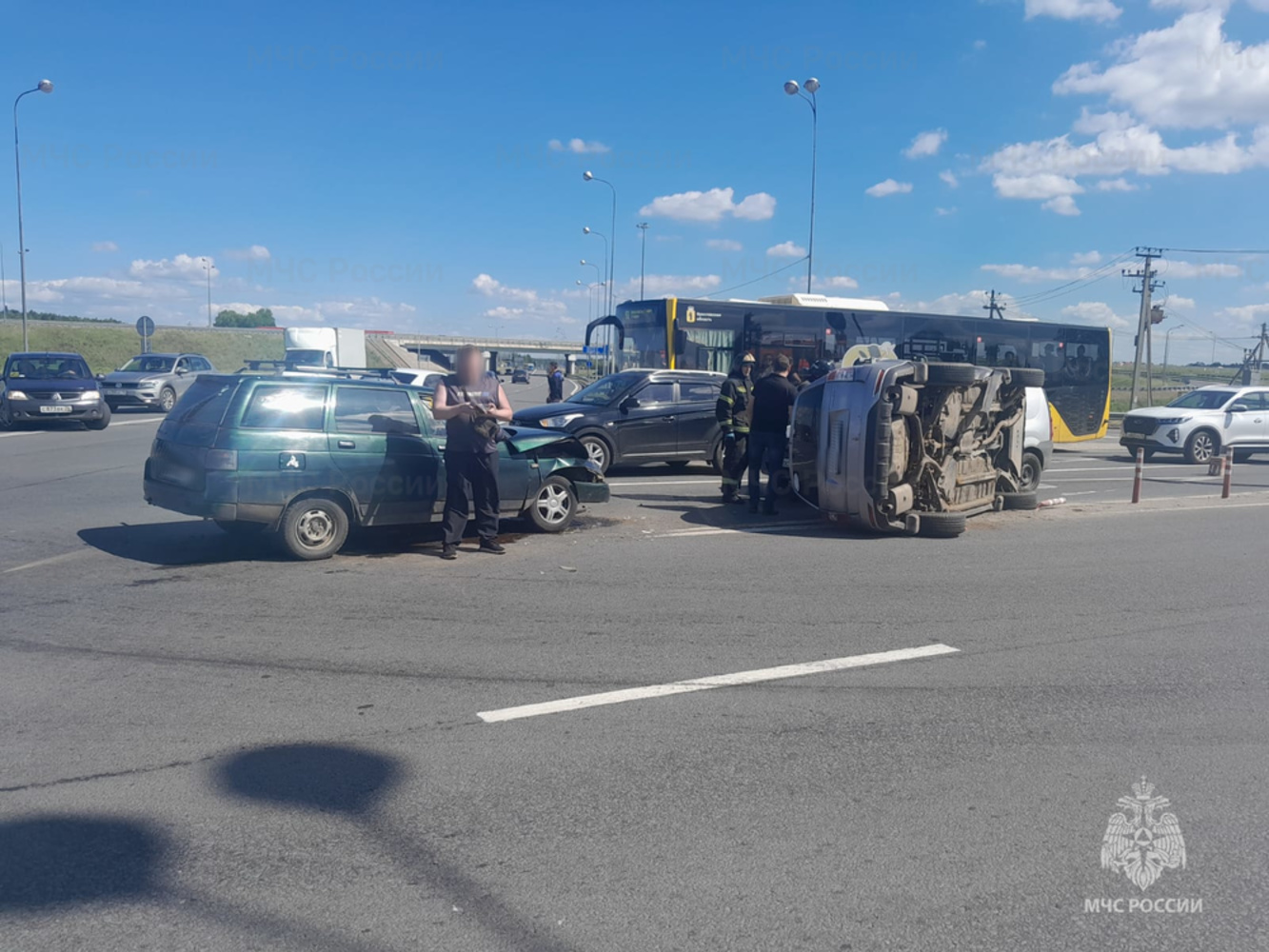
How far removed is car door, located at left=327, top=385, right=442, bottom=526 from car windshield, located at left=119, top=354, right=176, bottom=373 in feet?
77.4

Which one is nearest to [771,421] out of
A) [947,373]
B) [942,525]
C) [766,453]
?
[766,453]

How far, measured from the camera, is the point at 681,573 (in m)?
8.40

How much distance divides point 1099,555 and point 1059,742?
5.68 meters

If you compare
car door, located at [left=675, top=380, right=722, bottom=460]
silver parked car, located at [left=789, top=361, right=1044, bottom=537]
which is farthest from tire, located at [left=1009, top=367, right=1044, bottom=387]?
car door, located at [left=675, top=380, right=722, bottom=460]

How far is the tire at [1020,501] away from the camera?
12725 mm

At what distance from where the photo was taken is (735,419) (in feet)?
40.1

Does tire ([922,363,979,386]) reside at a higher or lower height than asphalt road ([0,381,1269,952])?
higher

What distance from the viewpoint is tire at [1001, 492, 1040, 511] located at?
41.7 feet

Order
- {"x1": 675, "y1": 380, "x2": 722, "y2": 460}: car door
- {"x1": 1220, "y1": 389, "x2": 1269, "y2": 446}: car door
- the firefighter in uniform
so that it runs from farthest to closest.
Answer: {"x1": 1220, "y1": 389, "x2": 1269, "y2": 446}: car door → {"x1": 675, "y1": 380, "x2": 722, "y2": 460}: car door → the firefighter in uniform

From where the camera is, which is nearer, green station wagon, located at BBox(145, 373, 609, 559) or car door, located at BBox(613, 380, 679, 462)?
green station wagon, located at BBox(145, 373, 609, 559)

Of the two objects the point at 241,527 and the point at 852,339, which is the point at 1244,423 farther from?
the point at 241,527

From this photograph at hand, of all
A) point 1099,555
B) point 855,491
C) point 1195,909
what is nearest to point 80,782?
point 1195,909

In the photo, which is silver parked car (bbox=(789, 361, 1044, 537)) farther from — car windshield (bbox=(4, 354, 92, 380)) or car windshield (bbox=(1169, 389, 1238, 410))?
car windshield (bbox=(4, 354, 92, 380))

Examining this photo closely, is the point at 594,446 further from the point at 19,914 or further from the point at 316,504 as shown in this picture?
the point at 19,914
